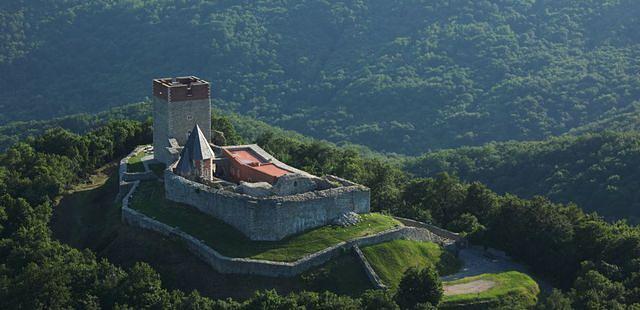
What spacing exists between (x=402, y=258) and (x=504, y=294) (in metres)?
5.27

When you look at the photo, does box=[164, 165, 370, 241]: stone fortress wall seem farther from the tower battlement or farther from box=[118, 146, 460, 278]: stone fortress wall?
the tower battlement

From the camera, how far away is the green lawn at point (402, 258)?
153ft

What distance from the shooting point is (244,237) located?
4738 cm

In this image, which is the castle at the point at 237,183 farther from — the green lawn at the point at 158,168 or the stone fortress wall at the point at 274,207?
the green lawn at the point at 158,168

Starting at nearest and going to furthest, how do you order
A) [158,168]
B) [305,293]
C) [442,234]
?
[305,293], [442,234], [158,168]

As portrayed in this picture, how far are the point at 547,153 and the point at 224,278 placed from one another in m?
54.4

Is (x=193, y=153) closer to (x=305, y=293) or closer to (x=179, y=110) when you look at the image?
(x=179, y=110)

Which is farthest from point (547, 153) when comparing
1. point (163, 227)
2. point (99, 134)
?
point (163, 227)

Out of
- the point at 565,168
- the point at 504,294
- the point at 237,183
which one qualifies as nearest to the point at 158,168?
the point at 237,183

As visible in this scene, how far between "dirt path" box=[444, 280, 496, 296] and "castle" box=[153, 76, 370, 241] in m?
6.74

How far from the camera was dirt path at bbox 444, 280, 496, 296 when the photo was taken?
4584 cm

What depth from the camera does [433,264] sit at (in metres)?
48.7

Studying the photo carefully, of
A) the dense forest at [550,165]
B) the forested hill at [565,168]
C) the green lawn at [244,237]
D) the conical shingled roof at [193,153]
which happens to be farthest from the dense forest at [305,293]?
the forested hill at [565,168]

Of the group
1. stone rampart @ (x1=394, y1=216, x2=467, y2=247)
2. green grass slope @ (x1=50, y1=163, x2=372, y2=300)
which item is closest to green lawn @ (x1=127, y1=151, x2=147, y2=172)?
green grass slope @ (x1=50, y1=163, x2=372, y2=300)
